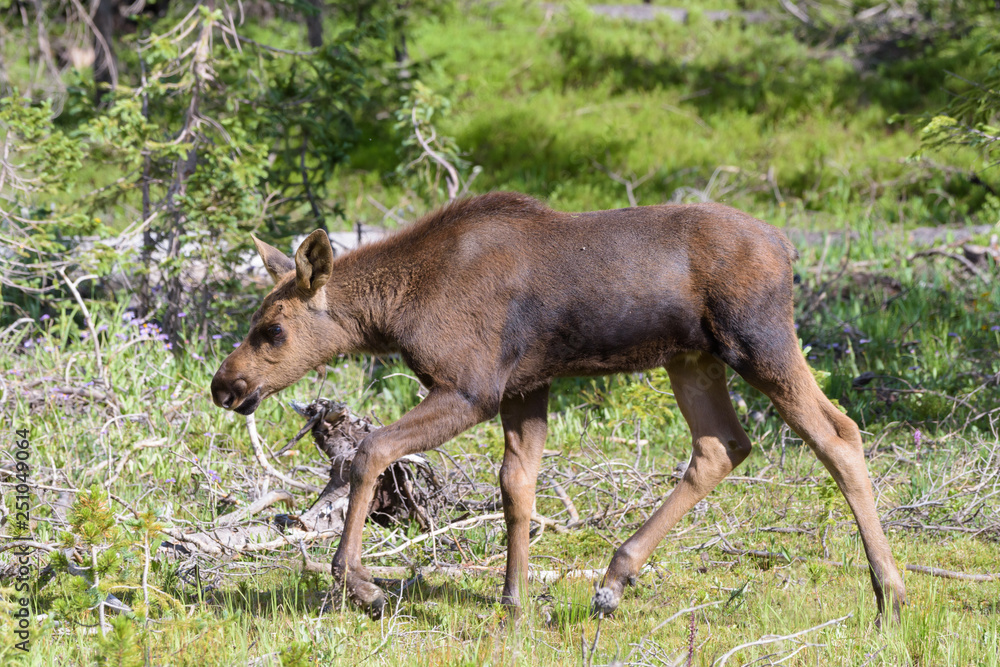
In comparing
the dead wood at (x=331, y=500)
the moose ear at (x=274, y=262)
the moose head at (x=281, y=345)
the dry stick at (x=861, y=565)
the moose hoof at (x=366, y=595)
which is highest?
the moose ear at (x=274, y=262)

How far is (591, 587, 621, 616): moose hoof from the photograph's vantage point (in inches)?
184

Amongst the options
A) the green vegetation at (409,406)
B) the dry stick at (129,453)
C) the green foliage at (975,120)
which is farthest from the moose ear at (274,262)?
the green foliage at (975,120)

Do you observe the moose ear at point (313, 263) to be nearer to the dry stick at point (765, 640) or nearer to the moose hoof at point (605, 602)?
the moose hoof at point (605, 602)

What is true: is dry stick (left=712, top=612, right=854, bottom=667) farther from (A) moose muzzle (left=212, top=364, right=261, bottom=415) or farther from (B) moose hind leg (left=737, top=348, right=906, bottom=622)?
(A) moose muzzle (left=212, top=364, right=261, bottom=415)

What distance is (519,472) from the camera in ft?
16.6

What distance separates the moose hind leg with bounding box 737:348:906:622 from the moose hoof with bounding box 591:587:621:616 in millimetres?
1184

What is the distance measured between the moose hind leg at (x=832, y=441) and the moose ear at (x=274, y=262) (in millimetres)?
2450

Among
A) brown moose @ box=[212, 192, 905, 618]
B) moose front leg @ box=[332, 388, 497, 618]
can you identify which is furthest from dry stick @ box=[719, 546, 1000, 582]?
moose front leg @ box=[332, 388, 497, 618]

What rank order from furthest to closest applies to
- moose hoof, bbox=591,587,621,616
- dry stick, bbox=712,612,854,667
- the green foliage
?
the green foliage → moose hoof, bbox=591,587,621,616 → dry stick, bbox=712,612,854,667

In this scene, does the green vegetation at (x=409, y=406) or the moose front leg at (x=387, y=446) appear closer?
the green vegetation at (x=409, y=406)

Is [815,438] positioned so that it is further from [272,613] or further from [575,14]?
[575,14]

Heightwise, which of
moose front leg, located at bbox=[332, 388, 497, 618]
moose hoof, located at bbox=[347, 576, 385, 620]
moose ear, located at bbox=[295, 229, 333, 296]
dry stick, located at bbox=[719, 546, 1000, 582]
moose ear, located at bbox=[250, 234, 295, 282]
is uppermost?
moose ear, located at bbox=[295, 229, 333, 296]

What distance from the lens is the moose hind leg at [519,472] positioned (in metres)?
4.95

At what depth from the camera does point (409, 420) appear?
446cm
